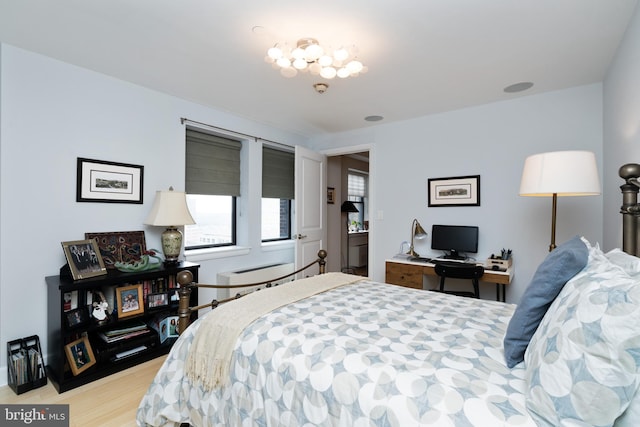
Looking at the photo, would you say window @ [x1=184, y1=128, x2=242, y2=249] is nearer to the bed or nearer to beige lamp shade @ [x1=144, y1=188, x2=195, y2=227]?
beige lamp shade @ [x1=144, y1=188, x2=195, y2=227]

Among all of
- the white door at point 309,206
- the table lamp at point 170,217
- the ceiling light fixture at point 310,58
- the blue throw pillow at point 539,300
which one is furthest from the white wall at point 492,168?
the table lamp at point 170,217

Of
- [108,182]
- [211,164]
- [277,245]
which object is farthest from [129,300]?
[277,245]

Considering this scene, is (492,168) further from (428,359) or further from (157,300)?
(157,300)

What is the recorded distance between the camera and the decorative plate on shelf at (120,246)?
8.23 feet

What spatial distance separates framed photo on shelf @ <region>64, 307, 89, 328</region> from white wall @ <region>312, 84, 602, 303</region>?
299 cm

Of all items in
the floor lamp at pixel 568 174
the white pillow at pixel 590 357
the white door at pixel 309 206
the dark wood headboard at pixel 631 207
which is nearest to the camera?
the white pillow at pixel 590 357

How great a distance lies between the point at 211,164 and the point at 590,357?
3.42 meters

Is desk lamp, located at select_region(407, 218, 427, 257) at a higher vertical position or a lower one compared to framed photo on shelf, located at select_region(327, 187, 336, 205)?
lower

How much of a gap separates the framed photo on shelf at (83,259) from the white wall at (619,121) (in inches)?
142

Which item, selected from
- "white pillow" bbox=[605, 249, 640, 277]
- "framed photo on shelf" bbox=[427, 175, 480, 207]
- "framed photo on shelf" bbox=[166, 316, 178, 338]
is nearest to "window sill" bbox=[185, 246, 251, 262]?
"framed photo on shelf" bbox=[166, 316, 178, 338]

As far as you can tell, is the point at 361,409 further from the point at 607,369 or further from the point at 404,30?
the point at 404,30

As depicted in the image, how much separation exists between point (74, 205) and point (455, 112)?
3781 millimetres

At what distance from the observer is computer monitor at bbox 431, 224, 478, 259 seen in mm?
3248

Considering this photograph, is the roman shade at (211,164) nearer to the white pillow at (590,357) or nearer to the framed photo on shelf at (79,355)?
the framed photo on shelf at (79,355)
